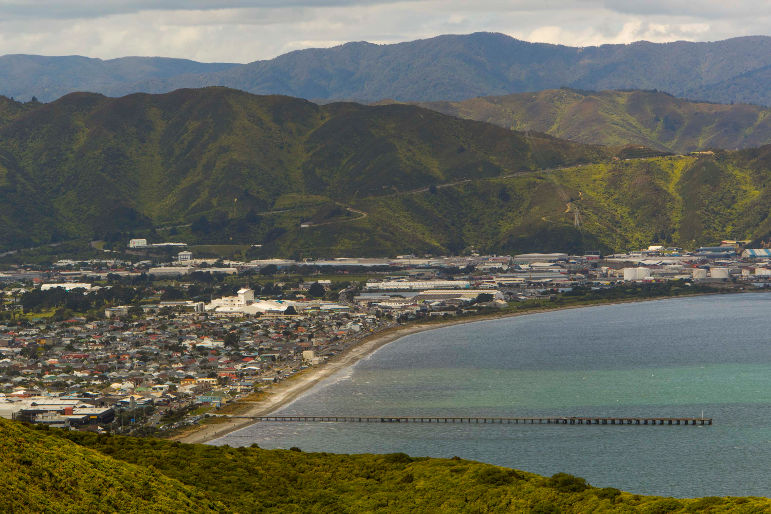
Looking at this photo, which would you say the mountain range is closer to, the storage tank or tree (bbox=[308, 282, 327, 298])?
the storage tank

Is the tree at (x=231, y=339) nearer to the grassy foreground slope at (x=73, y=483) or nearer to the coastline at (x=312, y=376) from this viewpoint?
the coastline at (x=312, y=376)

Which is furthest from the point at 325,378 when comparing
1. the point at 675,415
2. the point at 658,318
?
the point at 658,318

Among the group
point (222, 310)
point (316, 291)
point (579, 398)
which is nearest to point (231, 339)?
point (222, 310)

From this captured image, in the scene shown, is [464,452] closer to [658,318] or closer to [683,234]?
[658,318]

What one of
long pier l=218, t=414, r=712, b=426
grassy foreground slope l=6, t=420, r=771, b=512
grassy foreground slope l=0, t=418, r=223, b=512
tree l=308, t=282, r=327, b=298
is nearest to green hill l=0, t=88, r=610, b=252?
tree l=308, t=282, r=327, b=298

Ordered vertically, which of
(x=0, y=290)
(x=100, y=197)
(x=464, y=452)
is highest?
(x=100, y=197)

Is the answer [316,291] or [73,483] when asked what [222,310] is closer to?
[316,291]
